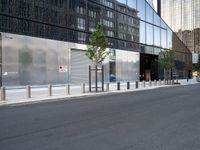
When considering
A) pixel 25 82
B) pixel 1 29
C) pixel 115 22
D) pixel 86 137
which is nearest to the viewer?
pixel 86 137

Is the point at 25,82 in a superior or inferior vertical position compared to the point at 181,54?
inferior

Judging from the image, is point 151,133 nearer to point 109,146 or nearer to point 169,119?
point 109,146

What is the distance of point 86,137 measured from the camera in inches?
338

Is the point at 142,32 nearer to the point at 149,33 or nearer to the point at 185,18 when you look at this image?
the point at 149,33

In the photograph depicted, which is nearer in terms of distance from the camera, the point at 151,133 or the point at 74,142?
the point at 74,142

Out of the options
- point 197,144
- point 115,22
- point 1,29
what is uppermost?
point 115,22

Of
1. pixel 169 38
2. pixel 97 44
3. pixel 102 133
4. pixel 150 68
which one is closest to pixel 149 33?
pixel 150 68

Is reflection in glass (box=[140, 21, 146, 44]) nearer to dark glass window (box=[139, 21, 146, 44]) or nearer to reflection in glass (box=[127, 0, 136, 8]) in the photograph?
dark glass window (box=[139, 21, 146, 44])

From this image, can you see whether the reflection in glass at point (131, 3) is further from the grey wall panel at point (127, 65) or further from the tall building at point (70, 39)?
the grey wall panel at point (127, 65)

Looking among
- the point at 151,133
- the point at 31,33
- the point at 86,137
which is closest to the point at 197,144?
the point at 151,133

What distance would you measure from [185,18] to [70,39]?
10729 cm

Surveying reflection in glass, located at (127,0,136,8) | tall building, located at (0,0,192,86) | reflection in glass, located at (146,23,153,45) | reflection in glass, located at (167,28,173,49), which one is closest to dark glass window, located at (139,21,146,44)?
tall building, located at (0,0,192,86)

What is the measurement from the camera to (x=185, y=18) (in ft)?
462

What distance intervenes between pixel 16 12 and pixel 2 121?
80.1ft
